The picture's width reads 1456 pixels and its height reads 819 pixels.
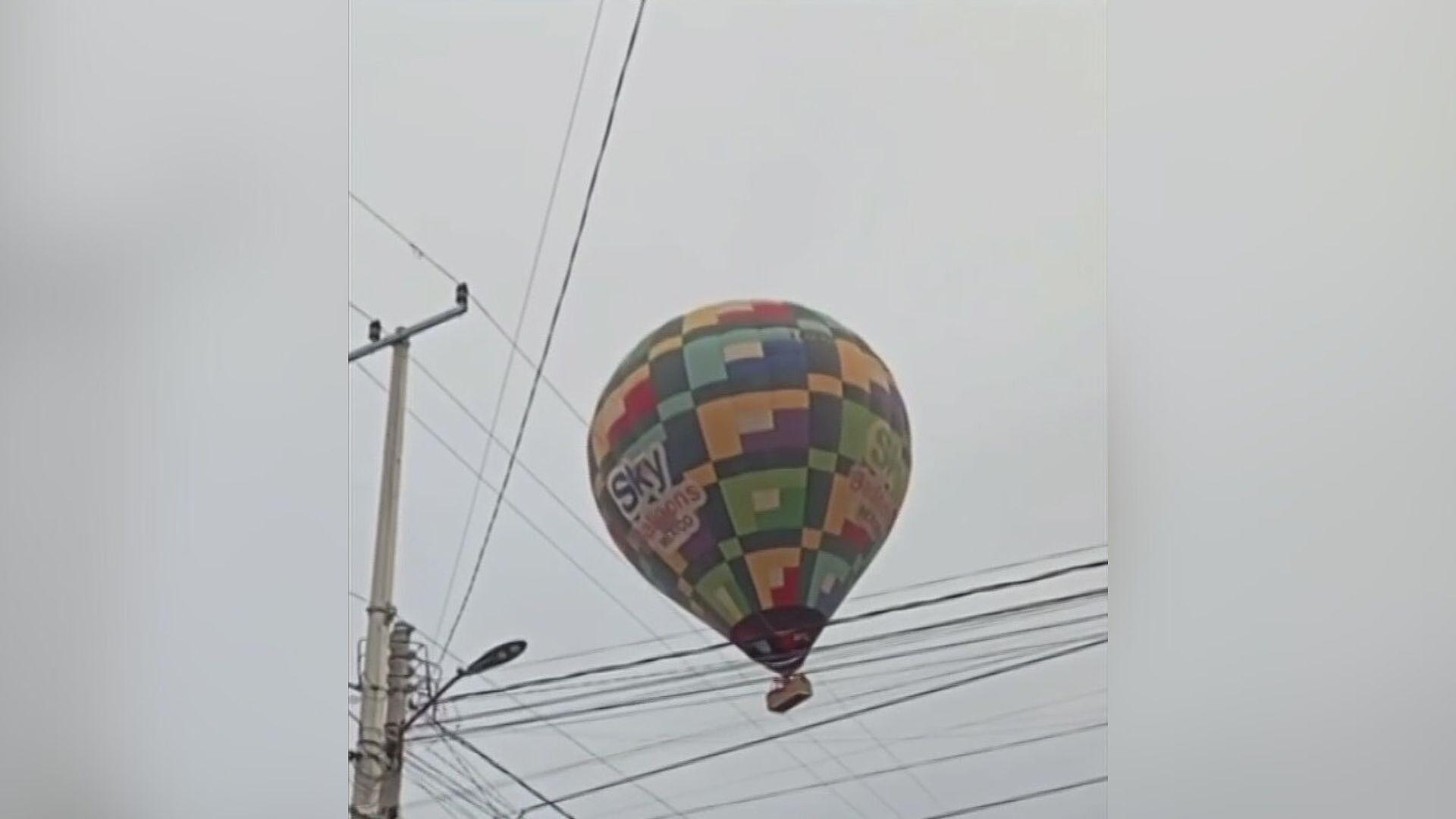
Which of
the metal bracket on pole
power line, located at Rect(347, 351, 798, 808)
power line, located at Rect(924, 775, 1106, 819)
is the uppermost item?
the metal bracket on pole

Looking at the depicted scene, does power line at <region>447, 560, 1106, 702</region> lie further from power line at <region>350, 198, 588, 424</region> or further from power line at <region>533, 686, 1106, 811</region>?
power line at <region>350, 198, 588, 424</region>

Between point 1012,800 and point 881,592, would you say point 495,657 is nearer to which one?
point 881,592

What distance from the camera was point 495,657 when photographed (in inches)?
50.5

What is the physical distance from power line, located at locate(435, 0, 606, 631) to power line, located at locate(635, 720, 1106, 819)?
0.98 ft

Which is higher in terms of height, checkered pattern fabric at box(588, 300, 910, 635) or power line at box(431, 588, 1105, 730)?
checkered pattern fabric at box(588, 300, 910, 635)

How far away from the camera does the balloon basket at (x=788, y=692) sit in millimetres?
1308

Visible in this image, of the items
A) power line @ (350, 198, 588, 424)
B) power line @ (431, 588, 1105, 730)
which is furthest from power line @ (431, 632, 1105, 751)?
power line @ (350, 198, 588, 424)

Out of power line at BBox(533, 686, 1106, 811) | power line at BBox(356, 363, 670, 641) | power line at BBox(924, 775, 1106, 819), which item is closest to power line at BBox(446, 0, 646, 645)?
power line at BBox(356, 363, 670, 641)

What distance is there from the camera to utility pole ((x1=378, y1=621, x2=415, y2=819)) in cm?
127

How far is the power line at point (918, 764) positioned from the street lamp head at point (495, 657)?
0.66 ft

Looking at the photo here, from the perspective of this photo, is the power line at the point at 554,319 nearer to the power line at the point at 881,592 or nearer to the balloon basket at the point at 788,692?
the power line at the point at 881,592
